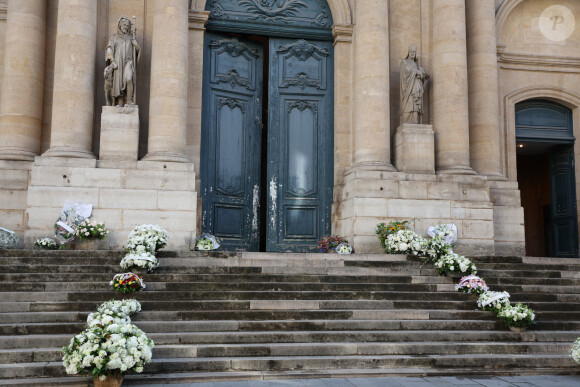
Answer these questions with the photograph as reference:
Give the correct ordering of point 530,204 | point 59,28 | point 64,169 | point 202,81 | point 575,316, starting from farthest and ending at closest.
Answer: point 530,204, point 202,81, point 59,28, point 64,169, point 575,316

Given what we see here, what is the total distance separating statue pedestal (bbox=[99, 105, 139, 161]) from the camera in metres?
13.6

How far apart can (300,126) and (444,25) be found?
4.51 meters

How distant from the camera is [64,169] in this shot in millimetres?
13023

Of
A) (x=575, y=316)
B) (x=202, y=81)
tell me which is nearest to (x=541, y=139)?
(x=575, y=316)

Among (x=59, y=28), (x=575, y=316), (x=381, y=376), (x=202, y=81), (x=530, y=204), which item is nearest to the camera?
(x=381, y=376)

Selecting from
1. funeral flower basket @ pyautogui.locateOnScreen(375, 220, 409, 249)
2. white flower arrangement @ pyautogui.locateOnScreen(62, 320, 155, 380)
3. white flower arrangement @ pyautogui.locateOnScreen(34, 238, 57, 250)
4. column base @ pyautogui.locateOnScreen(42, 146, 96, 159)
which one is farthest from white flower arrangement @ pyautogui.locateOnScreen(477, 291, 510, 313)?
column base @ pyautogui.locateOnScreen(42, 146, 96, 159)

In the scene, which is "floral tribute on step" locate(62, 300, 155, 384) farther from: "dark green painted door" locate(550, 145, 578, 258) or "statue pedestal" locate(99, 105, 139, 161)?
"dark green painted door" locate(550, 145, 578, 258)

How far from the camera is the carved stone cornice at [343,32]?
16.2m

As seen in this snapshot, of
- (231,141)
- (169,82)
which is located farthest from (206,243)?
(169,82)

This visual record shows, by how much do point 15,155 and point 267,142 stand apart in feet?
19.8

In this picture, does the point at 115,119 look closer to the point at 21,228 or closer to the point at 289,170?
the point at 21,228

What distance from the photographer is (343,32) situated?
1628 centimetres

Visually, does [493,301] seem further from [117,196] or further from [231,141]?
[231,141]

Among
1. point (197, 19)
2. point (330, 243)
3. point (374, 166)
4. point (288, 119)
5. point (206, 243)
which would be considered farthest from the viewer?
point (288, 119)
